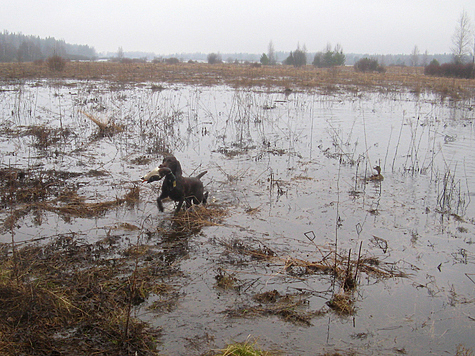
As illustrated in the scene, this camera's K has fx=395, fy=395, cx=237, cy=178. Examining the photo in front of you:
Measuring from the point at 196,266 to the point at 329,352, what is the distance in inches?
73.4

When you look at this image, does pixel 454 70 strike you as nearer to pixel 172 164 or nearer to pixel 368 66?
pixel 368 66

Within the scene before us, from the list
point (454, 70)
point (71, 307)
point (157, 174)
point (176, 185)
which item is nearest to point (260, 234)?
point (176, 185)

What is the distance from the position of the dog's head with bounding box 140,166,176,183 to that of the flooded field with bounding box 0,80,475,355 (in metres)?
0.70

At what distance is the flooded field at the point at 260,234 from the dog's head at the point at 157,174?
2.31ft

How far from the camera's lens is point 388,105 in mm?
18906

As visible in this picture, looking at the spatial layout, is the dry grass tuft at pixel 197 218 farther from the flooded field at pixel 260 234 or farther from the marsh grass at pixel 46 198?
the marsh grass at pixel 46 198

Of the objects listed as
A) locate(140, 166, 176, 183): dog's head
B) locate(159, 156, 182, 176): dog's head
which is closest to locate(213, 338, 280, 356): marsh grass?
locate(140, 166, 176, 183): dog's head

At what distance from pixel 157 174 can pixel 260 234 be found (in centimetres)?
168

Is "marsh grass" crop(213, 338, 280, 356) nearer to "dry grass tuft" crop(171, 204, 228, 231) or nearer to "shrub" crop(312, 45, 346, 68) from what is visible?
"dry grass tuft" crop(171, 204, 228, 231)

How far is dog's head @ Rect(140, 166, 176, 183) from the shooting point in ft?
17.8

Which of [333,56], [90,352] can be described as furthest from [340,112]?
[333,56]

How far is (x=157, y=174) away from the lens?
5.51m

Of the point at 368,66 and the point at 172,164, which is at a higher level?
the point at 368,66

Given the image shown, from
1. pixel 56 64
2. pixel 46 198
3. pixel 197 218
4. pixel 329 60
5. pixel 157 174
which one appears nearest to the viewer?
pixel 157 174
